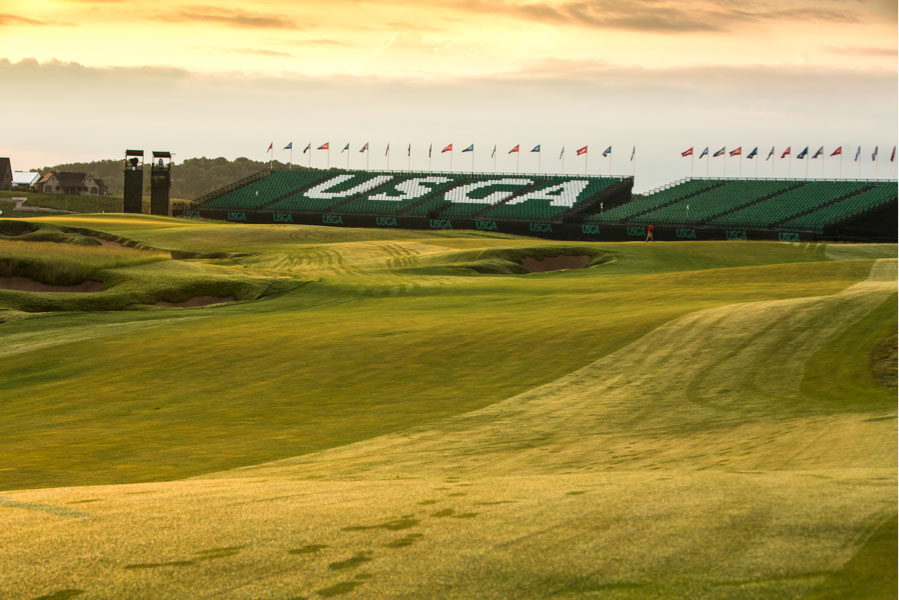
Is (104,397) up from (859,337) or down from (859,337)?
down

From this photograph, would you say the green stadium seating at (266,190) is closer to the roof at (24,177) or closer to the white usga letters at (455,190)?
the white usga letters at (455,190)

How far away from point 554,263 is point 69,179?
5810 inches

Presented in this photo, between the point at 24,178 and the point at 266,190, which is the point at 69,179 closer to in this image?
the point at 24,178

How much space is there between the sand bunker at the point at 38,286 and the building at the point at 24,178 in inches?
5831

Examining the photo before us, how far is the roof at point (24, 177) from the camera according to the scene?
188m

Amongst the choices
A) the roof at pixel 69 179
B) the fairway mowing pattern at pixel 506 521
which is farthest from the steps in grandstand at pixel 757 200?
the roof at pixel 69 179

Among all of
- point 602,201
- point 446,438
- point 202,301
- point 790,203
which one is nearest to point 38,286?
point 202,301

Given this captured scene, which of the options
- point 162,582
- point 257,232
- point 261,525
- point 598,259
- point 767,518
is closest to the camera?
point 162,582

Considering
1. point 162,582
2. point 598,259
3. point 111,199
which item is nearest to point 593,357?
point 162,582

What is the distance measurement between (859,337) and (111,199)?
144 m

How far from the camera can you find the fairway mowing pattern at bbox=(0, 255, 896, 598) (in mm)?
8461

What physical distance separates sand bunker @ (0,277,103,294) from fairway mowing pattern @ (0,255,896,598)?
34.0 m

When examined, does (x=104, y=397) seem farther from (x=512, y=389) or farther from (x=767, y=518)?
(x=767, y=518)

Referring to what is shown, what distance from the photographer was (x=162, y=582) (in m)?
8.71
